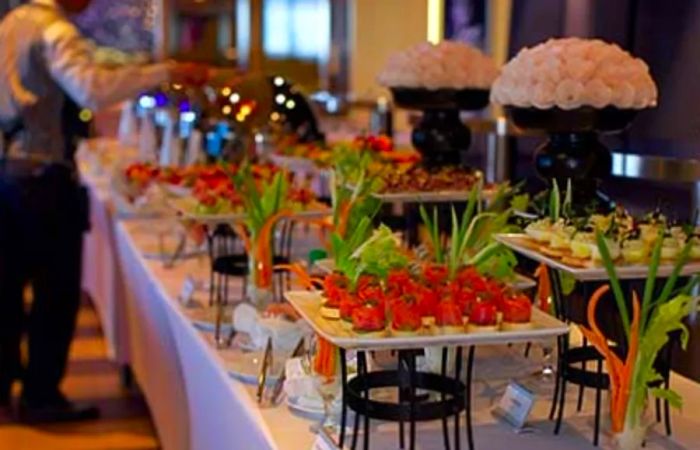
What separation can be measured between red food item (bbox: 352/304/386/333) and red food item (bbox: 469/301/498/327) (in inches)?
5.0

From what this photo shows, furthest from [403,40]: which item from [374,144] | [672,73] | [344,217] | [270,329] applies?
[270,329]

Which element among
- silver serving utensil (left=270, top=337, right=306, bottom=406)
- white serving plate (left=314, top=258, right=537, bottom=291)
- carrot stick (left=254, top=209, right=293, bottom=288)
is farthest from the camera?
carrot stick (left=254, top=209, right=293, bottom=288)

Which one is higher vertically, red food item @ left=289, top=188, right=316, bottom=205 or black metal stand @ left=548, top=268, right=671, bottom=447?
red food item @ left=289, top=188, right=316, bottom=205

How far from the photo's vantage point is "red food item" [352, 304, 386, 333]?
1477 millimetres

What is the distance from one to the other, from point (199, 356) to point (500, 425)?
0.79m

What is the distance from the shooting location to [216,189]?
109 inches

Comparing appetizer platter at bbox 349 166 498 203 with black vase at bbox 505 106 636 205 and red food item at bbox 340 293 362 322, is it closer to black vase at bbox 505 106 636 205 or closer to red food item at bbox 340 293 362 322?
black vase at bbox 505 106 636 205

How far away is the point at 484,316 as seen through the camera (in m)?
1.53

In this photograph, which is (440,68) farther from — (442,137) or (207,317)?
(207,317)

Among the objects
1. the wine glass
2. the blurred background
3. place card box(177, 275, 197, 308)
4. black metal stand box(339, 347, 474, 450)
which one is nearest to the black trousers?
the blurred background

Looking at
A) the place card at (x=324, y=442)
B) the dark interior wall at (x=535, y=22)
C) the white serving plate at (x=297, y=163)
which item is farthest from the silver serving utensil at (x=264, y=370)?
the dark interior wall at (x=535, y=22)

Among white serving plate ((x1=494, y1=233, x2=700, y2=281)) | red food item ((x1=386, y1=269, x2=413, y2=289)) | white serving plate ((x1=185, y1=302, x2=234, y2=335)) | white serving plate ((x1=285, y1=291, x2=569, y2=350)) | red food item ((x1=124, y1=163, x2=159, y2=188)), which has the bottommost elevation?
white serving plate ((x1=185, y1=302, x2=234, y2=335))

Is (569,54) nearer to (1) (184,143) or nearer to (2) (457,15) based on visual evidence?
(1) (184,143)

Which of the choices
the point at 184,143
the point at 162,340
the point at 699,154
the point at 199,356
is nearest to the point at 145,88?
the point at 184,143
